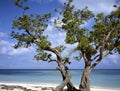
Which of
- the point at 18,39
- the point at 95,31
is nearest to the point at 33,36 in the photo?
the point at 18,39

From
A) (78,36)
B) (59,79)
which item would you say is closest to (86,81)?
(78,36)

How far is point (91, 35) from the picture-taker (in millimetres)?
17562

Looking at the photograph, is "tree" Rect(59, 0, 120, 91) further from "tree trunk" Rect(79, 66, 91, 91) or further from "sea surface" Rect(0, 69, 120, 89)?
"sea surface" Rect(0, 69, 120, 89)

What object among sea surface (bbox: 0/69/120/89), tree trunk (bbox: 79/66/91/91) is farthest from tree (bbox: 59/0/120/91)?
sea surface (bbox: 0/69/120/89)

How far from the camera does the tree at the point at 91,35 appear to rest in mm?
17297

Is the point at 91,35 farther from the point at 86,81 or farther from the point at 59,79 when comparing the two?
the point at 59,79

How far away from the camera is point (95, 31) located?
1741cm

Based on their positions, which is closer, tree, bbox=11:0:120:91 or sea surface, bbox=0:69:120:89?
tree, bbox=11:0:120:91

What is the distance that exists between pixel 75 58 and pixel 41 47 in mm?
2546

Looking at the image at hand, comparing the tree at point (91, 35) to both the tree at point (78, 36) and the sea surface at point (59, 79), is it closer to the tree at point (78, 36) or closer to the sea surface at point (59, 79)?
the tree at point (78, 36)

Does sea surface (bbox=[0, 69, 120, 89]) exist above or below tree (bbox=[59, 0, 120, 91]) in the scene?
above

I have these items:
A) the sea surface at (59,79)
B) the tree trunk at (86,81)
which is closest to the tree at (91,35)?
the tree trunk at (86,81)

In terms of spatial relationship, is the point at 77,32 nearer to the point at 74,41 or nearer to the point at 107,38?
the point at 74,41

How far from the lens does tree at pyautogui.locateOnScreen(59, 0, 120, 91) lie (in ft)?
56.7
